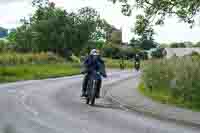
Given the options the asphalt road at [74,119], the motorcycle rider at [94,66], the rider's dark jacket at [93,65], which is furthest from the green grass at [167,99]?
the rider's dark jacket at [93,65]

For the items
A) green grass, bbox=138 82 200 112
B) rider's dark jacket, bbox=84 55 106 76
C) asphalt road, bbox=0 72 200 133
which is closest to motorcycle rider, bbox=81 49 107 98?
rider's dark jacket, bbox=84 55 106 76

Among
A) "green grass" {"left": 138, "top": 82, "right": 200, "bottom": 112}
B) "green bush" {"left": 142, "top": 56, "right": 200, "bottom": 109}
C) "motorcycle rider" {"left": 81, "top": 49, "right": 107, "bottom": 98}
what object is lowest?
"green grass" {"left": 138, "top": 82, "right": 200, "bottom": 112}

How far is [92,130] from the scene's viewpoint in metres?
9.99

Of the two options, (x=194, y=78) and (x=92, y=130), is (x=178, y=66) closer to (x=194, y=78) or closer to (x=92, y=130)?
(x=194, y=78)

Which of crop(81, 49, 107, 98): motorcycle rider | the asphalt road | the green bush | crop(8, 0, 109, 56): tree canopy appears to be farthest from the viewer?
crop(8, 0, 109, 56): tree canopy

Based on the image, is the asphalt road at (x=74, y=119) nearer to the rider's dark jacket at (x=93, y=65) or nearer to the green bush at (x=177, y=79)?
the rider's dark jacket at (x=93, y=65)

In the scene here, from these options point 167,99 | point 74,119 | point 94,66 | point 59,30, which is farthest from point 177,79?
point 59,30

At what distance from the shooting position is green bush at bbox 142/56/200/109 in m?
15.6

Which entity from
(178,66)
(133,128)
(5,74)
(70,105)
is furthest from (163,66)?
(5,74)

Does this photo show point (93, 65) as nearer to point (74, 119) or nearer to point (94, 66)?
point (94, 66)

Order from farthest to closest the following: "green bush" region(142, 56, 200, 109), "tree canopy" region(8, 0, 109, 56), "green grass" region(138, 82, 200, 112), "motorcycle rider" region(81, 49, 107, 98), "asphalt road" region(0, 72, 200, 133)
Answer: "tree canopy" region(8, 0, 109, 56)
"motorcycle rider" region(81, 49, 107, 98)
"green bush" region(142, 56, 200, 109)
"green grass" region(138, 82, 200, 112)
"asphalt road" region(0, 72, 200, 133)

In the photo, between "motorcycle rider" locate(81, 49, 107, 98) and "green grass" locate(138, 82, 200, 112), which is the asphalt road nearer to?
"motorcycle rider" locate(81, 49, 107, 98)

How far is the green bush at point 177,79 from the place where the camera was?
51.0 ft

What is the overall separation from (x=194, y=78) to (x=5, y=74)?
946 inches
